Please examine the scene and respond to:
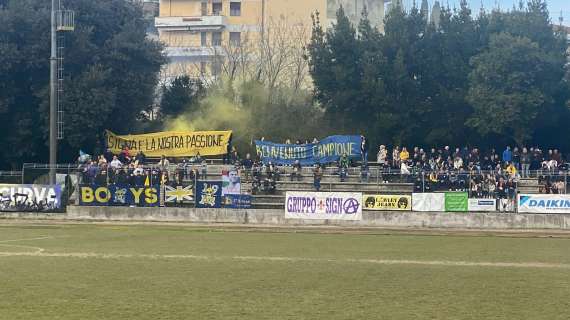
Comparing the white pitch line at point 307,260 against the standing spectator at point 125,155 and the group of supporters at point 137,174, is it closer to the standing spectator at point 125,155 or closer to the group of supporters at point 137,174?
the group of supporters at point 137,174

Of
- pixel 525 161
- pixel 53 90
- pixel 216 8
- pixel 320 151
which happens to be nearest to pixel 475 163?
pixel 525 161

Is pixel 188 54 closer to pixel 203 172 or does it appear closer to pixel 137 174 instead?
pixel 203 172

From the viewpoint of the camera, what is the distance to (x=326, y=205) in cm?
4056

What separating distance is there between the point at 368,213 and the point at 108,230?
13.6 m

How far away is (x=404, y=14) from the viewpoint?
195ft

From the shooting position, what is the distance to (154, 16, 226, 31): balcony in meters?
89.4

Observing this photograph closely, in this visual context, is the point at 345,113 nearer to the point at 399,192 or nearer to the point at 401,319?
the point at 399,192

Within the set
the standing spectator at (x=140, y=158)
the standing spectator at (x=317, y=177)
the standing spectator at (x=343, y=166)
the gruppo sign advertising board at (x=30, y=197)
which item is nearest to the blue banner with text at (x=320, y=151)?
the standing spectator at (x=343, y=166)

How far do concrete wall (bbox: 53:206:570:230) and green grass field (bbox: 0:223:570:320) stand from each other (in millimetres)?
9274

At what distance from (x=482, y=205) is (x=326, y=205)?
8.14 metres

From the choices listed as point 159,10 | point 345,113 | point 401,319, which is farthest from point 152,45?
point 401,319

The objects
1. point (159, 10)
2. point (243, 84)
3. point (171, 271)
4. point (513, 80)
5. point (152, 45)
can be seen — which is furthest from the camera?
point (159, 10)

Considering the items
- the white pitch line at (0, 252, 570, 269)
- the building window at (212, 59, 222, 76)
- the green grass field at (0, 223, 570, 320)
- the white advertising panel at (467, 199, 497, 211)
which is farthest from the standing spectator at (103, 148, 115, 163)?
the white pitch line at (0, 252, 570, 269)

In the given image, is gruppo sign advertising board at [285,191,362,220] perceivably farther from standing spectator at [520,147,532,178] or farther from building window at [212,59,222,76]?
building window at [212,59,222,76]
